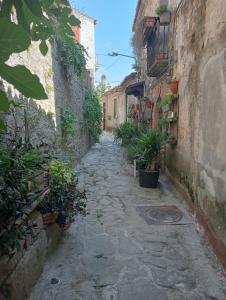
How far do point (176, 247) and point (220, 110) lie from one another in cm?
173

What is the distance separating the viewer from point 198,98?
13.2 feet

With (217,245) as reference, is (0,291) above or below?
above

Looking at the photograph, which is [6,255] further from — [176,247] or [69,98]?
[69,98]

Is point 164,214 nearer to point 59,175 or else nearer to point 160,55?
point 59,175

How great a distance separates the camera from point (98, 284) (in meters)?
2.55

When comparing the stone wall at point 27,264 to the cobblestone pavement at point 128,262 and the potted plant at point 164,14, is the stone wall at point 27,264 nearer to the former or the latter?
the cobblestone pavement at point 128,262

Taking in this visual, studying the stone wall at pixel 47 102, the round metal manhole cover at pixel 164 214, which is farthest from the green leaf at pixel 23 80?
the round metal manhole cover at pixel 164 214

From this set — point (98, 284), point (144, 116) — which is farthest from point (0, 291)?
point (144, 116)

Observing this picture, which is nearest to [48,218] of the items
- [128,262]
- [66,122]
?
[128,262]

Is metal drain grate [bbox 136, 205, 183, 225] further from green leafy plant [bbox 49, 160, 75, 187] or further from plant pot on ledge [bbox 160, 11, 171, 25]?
plant pot on ledge [bbox 160, 11, 171, 25]

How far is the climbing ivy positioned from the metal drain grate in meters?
3.26

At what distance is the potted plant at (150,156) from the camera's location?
6020 millimetres

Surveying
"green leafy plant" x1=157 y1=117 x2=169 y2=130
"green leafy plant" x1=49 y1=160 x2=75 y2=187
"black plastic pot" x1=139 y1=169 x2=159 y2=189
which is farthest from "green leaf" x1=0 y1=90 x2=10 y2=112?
"green leafy plant" x1=157 y1=117 x2=169 y2=130

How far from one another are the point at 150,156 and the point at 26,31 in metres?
5.61
